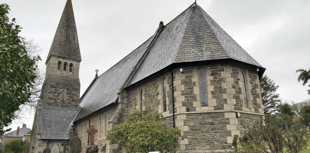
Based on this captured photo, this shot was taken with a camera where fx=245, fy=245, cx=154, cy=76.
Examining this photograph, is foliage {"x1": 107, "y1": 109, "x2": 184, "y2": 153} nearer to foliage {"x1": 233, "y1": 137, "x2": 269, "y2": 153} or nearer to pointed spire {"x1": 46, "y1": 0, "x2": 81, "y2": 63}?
foliage {"x1": 233, "y1": 137, "x2": 269, "y2": 153}

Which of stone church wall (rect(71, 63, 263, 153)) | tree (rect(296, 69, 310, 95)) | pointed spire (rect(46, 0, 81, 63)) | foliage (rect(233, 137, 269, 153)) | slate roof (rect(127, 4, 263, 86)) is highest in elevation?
pointed spire (rect(46, 0, 81, 63))

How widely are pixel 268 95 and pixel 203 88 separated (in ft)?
89.4

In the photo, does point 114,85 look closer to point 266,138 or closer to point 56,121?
point 56,121

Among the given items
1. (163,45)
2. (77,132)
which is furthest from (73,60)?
(163,45)

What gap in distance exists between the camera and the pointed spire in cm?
3042

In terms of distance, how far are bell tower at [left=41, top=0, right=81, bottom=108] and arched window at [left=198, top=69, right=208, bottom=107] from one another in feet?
69.0

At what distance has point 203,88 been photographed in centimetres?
1231

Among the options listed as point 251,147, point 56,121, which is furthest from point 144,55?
point 56,121

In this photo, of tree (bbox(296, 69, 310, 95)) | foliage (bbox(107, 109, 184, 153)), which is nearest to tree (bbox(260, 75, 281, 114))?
tree (bbox(296, 69, 310, 95))

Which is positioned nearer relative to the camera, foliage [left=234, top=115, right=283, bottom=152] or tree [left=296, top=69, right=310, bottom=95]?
foliage [left=234, top=115, right=283, bottom=152]

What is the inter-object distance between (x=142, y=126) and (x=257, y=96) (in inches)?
259

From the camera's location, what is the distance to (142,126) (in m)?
11.1

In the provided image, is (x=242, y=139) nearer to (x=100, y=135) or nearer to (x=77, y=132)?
(x=100, y=135)

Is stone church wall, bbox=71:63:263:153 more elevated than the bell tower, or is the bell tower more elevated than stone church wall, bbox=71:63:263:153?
the bell tower
